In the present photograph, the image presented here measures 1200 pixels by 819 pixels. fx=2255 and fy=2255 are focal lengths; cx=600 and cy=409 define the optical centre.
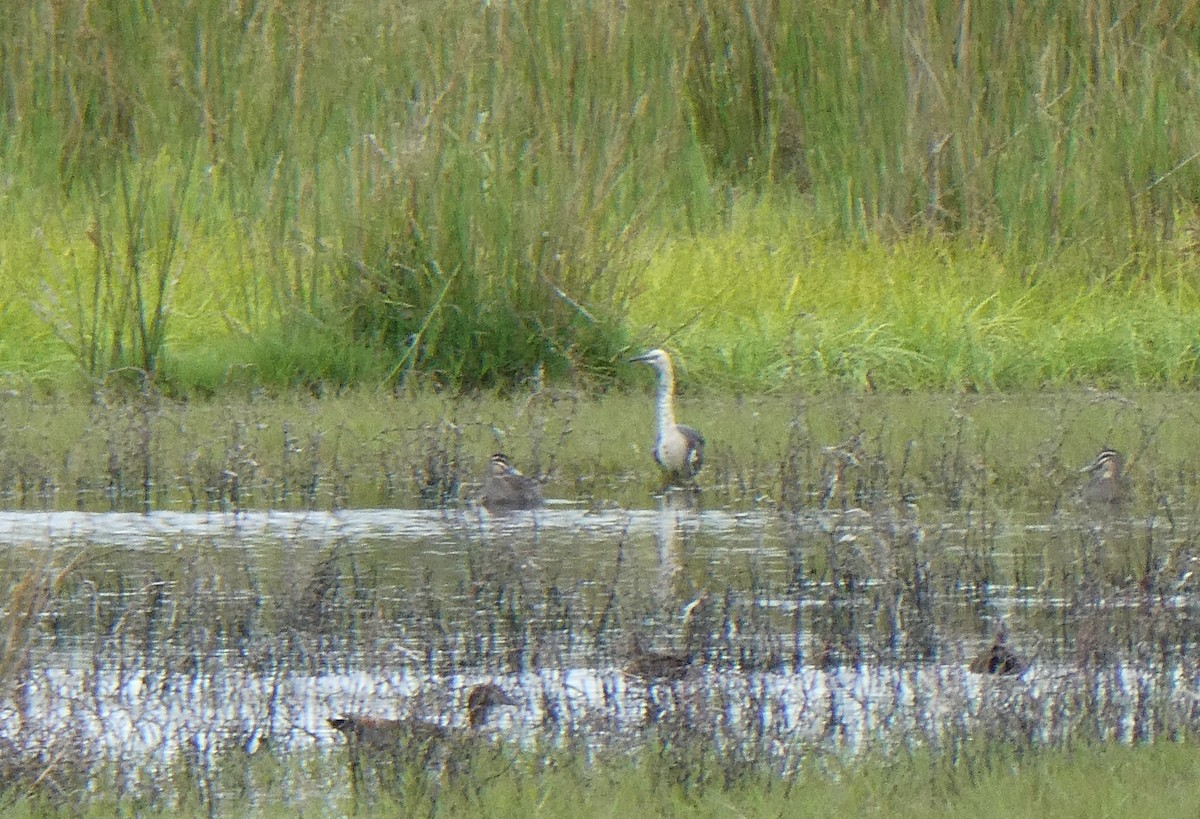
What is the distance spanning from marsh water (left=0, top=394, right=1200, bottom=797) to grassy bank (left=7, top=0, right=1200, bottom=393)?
2.98 feet

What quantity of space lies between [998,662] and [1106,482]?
7.97ft

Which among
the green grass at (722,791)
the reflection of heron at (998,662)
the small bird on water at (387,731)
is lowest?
the reflection of heron at (998,662)

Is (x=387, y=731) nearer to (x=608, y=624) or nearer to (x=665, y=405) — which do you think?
(x=608, y=624)

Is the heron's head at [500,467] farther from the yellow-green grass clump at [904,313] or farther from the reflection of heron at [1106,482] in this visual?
the yellow-green grass clump at [904,313]

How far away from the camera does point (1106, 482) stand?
777 cm

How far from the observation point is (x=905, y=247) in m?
12.5

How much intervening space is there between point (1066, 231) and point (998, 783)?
28.2ft

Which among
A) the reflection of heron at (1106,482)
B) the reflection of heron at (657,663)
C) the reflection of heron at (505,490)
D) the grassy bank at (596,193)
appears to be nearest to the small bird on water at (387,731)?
the reflection of heron at (657,663)

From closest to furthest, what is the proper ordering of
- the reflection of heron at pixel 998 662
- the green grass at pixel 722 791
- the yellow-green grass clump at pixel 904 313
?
the green grass at pixel 722 791 < the reflection of heron at pixel 998 662 < the yellow-green grass clump at pixel 904 313

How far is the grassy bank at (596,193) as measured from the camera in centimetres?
1062

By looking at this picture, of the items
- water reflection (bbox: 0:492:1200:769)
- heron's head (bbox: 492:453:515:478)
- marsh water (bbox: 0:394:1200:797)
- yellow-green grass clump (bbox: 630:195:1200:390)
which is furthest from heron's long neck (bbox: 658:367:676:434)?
yellow-green grass clump (bbox: 630:195:1200:390)

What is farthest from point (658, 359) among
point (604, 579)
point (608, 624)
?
point (608, 624)

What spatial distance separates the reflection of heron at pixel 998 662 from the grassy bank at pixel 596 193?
5.05m

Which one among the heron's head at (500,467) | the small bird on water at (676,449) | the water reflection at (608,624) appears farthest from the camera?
the small bird on water at (676,449)
